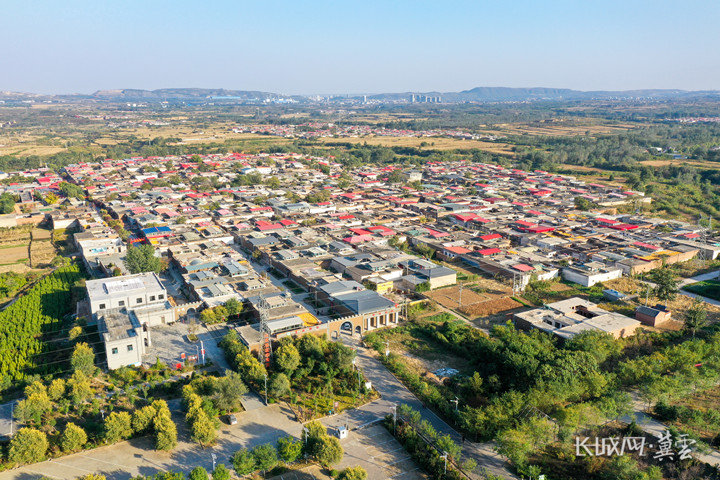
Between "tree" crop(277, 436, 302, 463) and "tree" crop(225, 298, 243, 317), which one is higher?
"tree" crop(225, 298, 243, 317)

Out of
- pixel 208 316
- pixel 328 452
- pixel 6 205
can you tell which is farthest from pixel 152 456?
pixel 6 205

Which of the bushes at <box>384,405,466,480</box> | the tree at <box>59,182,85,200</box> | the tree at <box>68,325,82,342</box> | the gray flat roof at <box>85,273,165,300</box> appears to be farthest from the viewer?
the tree at <box>59,182,85,200</box>

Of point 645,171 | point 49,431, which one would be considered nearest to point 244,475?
point 49,431

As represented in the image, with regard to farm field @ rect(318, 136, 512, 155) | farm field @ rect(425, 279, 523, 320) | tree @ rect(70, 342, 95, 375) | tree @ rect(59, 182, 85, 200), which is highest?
farm field @ rect(318, 136, 512, 155)

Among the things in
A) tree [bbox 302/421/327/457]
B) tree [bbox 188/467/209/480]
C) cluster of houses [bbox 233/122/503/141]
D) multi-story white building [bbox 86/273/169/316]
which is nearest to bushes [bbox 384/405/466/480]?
tree [bbox 302/421/327/457]

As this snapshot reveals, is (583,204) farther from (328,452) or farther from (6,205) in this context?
(6,205)

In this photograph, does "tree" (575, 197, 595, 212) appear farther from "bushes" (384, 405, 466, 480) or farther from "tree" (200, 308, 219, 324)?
"tree" (200, 308, 219, 324)

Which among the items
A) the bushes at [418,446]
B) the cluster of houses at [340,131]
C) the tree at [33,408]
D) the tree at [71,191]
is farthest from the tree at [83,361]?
the cluster of houses at [340,131]

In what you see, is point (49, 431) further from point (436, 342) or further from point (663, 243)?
point (663, 243)
